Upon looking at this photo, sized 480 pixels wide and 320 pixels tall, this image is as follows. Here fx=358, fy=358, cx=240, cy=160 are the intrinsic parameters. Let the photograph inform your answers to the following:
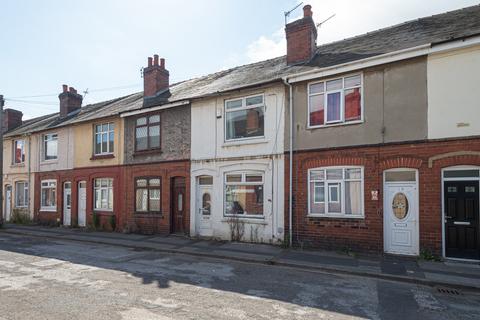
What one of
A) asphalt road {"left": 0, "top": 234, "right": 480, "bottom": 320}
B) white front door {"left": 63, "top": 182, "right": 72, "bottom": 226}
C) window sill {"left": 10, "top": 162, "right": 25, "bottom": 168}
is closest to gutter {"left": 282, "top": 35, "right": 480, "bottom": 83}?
asphalt road {"left": 0, "top": 234, "right": 480, "bottom": 320}

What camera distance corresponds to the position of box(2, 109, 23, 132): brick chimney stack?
1054 inches

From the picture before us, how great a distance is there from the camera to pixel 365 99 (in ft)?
36.7

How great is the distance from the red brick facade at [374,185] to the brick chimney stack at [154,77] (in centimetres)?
918

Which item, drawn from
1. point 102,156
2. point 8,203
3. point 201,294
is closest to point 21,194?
point 8,203

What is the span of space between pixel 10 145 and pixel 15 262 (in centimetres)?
1706

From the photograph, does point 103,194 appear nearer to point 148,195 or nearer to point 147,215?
point 148,195

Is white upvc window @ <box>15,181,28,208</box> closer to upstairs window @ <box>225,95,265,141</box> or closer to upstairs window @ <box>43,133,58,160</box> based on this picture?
upstairs window @ <box>43,133,58,160</box>

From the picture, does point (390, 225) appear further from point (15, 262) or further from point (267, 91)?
point (15, 262)

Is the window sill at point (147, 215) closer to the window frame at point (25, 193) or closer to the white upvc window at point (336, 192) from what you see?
the white upvc window at point (336, 192)

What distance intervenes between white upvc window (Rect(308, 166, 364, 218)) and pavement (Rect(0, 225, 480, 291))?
53.4 inches

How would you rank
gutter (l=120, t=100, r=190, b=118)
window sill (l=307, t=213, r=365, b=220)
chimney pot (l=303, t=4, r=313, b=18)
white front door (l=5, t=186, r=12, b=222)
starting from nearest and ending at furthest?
window sill (l=307, t=213, r=365, b=220), chimney pot (l=303, t=4, r=313, b=18), gutter (l=120, t=100, r=190, b=118), white front door (l=5, t=186, r=12, b=222)

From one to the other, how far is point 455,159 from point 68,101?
2160cm

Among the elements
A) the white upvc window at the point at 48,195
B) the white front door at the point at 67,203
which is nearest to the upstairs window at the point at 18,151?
the white upvc window at the point at 48,195

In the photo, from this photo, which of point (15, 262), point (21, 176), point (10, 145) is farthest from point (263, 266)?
point (10, 145)
